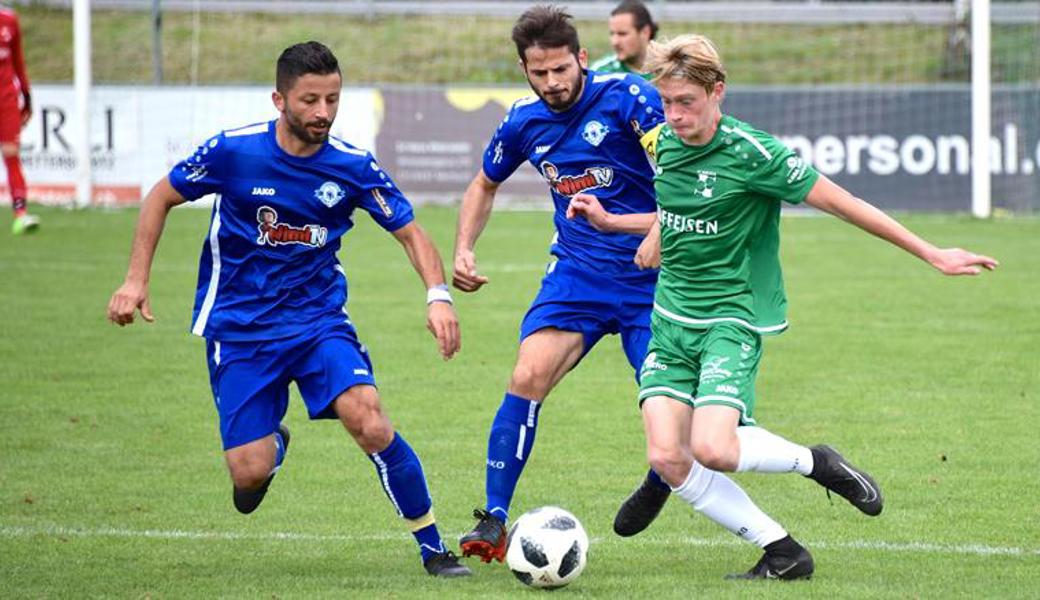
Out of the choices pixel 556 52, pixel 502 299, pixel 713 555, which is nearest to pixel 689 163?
pixel 556 52

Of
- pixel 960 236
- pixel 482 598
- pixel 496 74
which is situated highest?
pixel 496 74

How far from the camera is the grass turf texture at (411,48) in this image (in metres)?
26.2

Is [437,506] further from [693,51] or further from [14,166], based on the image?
[14,166]

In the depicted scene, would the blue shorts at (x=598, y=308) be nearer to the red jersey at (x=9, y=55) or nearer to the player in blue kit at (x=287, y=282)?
the player in blue kit at (x=287, y=282)

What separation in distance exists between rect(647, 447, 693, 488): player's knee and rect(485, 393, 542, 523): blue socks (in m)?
0.82

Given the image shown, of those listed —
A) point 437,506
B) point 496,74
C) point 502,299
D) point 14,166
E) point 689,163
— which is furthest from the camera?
point 496,74

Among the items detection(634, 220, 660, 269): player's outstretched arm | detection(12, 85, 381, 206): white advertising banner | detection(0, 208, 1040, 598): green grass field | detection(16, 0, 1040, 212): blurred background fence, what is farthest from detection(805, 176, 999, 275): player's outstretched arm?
detection(12, 85, 381, 206): white advertising banner

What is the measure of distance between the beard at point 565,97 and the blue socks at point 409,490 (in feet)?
4.94

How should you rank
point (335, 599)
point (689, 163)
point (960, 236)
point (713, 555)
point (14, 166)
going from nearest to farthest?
A: point (335, 599)
point (689, 163)
point (713, 555)
point (14, 166)
point (960, 236)

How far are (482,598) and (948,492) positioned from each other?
2657 millimetres

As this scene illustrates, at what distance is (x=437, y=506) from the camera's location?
729 cm

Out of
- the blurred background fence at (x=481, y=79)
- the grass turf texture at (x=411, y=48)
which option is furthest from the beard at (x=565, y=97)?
the grass turf texture at (x=411, y=48)

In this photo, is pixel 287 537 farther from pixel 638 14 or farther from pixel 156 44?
pixel 156 44

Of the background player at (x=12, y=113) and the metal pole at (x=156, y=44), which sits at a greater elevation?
the metal pole at (x=156, y=44)
